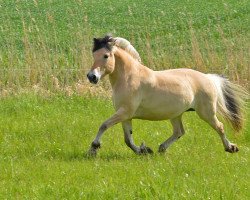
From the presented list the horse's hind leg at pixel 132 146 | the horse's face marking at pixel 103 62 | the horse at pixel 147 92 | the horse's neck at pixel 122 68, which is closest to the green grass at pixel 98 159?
the horse's hind leg at pixel 132 146

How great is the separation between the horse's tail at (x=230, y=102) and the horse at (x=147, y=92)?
0.05 ft

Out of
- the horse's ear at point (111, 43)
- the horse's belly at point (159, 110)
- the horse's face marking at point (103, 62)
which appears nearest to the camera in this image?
the horse's face marking at point (103, 62)

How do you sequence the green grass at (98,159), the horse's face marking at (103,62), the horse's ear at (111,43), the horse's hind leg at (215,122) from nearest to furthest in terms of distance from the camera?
the green grass at (98,159), the horse's face marking at (103,62), the horse's ear at (111,43), the horse's hind leg at (215,122)

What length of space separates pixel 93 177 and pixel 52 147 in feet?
6.90

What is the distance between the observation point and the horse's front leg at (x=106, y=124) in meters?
10.4

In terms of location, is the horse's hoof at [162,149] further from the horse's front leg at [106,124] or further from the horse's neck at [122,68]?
the horse's neck at [122,68]

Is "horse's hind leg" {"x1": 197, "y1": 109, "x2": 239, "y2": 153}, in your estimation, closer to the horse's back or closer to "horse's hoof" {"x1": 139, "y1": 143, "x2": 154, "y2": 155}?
the horse's back

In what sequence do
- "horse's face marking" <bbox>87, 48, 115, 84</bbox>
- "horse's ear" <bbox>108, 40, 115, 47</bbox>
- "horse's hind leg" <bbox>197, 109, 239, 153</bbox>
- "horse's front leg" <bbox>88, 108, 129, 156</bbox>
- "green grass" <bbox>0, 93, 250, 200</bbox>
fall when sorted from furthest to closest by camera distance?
1. "horse's hind leg" <bbox>197, 109, 239, 153</bbox>
2. "horse's ear" <bbox>108, 40, 115, 47</bbox>
3. "horse's face marking" <bbox>87, 48, 115, 84</bbox>
4. "horse's front leg" <bbox>88, 108, 129, 156</bbox>
5. "green grass" <bbox>0, 93, 250, 200</bbox>

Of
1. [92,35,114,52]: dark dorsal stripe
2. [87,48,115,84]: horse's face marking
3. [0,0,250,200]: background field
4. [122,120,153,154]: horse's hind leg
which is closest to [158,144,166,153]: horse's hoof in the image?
[0,0,250,200]: background field

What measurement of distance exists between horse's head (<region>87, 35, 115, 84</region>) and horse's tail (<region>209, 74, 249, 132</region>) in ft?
6.25

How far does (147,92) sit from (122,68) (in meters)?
0.50

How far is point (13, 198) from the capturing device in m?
8.04

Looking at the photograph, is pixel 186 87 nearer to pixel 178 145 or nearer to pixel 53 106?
pixel 178 145

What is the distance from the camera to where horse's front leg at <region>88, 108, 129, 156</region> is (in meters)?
10.4
